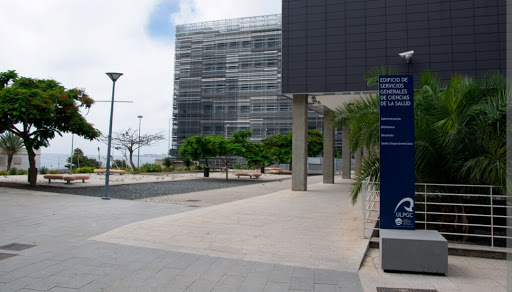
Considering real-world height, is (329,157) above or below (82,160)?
above

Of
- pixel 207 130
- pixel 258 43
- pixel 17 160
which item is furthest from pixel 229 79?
pixel 17 160

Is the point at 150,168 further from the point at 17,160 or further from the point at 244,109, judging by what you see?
the point at 244,109

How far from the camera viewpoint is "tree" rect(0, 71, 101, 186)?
48.0 ft

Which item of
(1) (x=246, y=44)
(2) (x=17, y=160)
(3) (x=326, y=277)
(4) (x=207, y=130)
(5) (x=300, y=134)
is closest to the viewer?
(3) (x=326, y=277)

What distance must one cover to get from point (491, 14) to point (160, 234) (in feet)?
42.7

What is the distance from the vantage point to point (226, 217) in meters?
8.78

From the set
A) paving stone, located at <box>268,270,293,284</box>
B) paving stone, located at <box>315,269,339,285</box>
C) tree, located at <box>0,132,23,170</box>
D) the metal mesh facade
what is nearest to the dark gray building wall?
paving stone, located at <box>315,269,339,285</box>

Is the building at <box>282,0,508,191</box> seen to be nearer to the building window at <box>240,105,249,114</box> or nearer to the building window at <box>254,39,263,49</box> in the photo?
the building window at <box>240,105,249,114</box>

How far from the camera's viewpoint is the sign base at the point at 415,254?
4750 millimetres

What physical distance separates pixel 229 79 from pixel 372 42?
155ft

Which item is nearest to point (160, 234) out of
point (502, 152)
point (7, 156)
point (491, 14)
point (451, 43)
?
point (502, 152)

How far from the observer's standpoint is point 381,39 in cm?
1405

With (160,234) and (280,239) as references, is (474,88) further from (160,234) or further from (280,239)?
(160,234)

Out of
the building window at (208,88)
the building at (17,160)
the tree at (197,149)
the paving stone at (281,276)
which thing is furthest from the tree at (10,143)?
the paving stone at (281,276)
